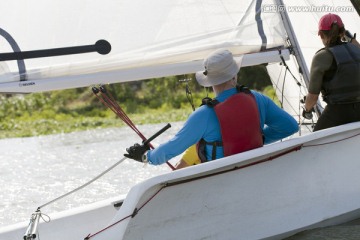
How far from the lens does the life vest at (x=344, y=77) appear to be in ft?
16.9

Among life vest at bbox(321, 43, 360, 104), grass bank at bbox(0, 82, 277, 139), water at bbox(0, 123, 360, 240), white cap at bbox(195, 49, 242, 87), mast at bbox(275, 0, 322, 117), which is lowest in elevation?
white cap at bbox(195, 49, 242, 87)

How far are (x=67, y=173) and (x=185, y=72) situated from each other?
6243mm

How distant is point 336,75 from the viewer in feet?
17.0

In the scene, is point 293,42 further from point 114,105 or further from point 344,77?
point 114,105

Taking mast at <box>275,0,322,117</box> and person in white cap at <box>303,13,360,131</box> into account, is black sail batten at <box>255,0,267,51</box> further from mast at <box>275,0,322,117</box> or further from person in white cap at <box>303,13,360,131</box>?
person in white cap at <box>303,13,360,131</box>

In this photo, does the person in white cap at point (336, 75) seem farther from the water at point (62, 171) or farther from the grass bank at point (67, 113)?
the grass bank at point (67, 113)

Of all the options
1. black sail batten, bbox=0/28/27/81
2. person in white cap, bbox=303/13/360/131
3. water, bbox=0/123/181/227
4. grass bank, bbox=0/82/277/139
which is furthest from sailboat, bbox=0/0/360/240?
grass bank, bbox=0/82/277/139

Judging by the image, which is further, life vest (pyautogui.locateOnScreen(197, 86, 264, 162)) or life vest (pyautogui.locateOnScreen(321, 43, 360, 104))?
life vest (pyautogui.locateOnScreen(321, 43, 360, 104))

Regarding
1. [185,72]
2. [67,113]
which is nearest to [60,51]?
[185,72]

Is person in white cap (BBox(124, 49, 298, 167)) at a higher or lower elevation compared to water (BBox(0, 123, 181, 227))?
lower

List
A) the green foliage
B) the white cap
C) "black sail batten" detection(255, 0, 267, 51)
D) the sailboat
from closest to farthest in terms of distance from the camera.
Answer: the sailboat → the white cap → "black sail batten" detection(255, 0, 267, 51) → the green foliage

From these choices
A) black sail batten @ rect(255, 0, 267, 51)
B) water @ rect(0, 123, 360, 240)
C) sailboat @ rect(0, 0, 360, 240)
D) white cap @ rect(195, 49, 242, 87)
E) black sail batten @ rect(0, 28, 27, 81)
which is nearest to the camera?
sailboat @ rect(0, 0, 360, 240)

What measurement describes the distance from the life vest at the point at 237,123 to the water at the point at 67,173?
2.11ft

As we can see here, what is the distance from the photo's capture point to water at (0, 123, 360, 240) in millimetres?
8084
